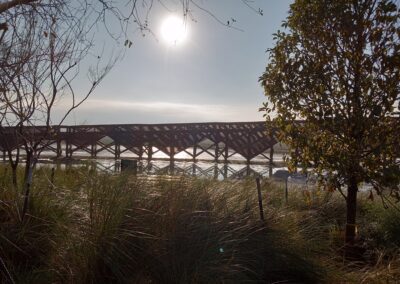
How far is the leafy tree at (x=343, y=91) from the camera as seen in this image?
439 centimetres

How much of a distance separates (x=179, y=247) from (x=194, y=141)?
59.8 ft

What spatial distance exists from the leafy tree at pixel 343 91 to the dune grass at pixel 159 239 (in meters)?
0.69

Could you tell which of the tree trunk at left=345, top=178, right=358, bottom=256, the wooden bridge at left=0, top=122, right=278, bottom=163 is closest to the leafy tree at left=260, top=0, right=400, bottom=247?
the tree trunk at left=345, top=178, right=358, bottom=256

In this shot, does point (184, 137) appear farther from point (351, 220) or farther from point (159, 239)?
point (159, 239)

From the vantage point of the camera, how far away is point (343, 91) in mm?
4605

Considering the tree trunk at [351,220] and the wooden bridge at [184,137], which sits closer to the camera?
the tree trunk at [351,220]

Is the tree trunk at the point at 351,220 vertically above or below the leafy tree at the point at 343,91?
below

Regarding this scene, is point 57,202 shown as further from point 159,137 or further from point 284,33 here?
point 159,137

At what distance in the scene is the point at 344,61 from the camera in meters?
4.62

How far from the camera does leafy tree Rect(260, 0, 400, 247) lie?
4.39 meters

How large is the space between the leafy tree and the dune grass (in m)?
0.69

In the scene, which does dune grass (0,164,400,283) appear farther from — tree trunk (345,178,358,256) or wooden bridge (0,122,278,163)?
wooden bridge (0,122,278,163)

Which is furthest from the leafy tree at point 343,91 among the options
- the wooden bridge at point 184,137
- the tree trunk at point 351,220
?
the wooden bridge at point 184,137

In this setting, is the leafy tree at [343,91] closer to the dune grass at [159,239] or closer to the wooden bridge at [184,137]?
the dune grass at [159,239]
